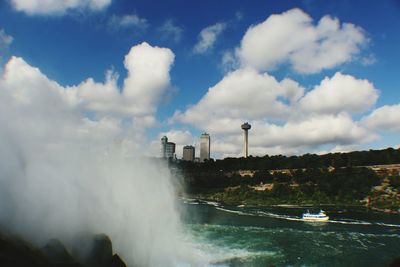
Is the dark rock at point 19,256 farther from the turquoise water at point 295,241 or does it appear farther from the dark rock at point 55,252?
the turquoise water at point 295,241

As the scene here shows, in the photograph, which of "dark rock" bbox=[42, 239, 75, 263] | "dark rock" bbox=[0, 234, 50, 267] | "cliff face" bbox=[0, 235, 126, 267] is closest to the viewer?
"dark rock" bbox=[0, 234, 50, 267]

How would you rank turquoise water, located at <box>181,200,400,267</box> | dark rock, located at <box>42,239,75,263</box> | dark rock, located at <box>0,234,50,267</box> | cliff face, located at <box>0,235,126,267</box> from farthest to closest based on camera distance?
1. turquoise water, located at <box>181,200,400,267</box>
2. dark rock, located at <box>42,239,75,263</box>
3. cliff face, located at <box>0,235,126,267</box>
4. dark rock, located at <box>0,234,50,267</box>

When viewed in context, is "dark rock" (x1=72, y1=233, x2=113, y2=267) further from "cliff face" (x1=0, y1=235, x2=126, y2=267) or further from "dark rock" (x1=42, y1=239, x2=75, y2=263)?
"dark rock" (x1=42, y1=239, x2=75, y2=263)

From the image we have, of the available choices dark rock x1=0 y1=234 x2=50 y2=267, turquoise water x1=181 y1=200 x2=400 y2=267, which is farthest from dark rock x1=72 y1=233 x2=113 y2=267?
turquoise water x1=181 y1=200 x2=400 y2=267

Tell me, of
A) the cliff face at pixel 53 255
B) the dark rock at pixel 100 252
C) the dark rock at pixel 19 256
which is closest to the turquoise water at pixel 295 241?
the dark rock at pixel 100 252

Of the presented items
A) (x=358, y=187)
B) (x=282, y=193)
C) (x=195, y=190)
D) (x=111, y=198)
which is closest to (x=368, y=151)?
(x=358, y=187)

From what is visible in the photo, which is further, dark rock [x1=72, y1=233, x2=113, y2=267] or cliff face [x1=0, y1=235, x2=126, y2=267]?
dark rock [x1=72, y1=233, x2=113, y2=267]

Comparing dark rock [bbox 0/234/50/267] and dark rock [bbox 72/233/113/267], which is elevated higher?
Result: dark rock [bbox 0/234/50/267]

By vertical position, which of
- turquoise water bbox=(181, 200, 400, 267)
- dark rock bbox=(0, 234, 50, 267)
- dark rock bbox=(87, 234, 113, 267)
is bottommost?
turquoise water bbox=(181, 200, 400, 267)

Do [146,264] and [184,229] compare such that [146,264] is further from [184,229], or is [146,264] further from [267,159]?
[267,159]
